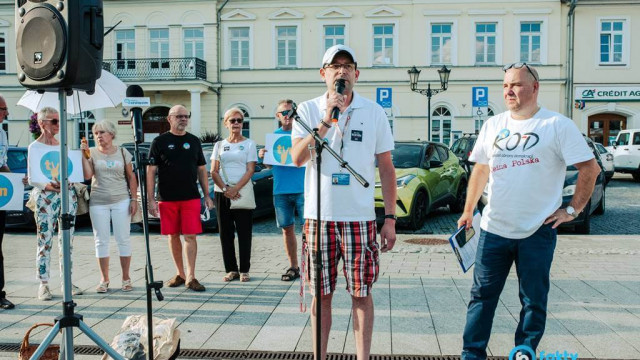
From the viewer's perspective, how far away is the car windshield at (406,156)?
37.7 ft

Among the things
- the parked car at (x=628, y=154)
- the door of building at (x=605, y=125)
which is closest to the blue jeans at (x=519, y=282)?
the parked car at (x=628, y=154)

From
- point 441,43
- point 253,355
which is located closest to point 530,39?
point 441,43

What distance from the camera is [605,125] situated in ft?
96.9

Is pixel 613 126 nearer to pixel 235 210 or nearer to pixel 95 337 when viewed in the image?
pixel 235 210

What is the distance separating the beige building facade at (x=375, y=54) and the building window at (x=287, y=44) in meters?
0.05

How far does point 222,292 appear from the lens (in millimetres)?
6324

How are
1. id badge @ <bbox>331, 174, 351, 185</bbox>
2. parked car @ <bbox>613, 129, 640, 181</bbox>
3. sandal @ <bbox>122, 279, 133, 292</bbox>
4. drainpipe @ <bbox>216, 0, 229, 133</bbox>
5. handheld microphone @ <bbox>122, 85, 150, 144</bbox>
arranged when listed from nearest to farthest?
id badge @ <bbox>331, 174, 351, 185</bbox> < handheld microphone @ <bbox>122, 85, 150, 144</bbox> < sandal @ <bbox>122, 279, 133, 292</bbox> < parked car @ <bbox>613, 129, 640, 181</bbox> < drainpipe @ <bbox>216, 0, 229, 133</bbox>

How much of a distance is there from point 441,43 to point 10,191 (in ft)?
85.9

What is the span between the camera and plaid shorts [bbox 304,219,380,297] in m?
3.57

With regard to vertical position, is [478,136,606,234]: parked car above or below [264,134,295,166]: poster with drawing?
below

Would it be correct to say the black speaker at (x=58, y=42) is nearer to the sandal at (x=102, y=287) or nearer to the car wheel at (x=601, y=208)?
the sandal at (x=102, y=287)

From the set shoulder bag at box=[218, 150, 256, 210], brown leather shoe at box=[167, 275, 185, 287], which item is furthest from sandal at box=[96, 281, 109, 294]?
shoulder bag at box=[218, 150, 256, 210]

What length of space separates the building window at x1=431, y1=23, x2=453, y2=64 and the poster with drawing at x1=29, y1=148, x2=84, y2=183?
25288mm

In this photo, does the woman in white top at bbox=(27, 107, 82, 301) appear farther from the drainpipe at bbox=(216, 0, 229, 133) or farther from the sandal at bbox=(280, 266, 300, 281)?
the drainpipe at bbox=(216, 0, 229, 133)
